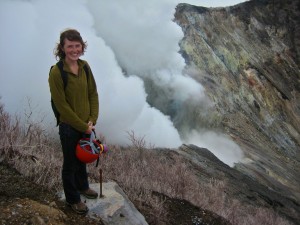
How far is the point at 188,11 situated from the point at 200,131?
61.5 feet

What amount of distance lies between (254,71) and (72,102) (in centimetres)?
3828

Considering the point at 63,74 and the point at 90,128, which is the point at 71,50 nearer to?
the point at 63,74

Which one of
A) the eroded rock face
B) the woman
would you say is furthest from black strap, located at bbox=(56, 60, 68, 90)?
the eroded rock face

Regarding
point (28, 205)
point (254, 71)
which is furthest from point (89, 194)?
point (254, 71)

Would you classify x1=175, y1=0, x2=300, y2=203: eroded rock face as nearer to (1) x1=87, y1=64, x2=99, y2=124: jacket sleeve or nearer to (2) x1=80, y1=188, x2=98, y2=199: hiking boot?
(2) x1=80, y1=188, x2=98, y2=199: hiking boot

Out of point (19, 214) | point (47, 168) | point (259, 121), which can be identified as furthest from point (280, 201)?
point (19, 214)

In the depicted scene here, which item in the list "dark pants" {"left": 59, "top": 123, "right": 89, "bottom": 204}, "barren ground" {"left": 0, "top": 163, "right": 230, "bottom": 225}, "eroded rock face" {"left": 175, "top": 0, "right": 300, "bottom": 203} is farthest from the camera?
"eroded rock face" {"left": 175, "top": 0, "right": 300, "bottom": 203}

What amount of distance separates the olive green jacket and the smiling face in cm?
8

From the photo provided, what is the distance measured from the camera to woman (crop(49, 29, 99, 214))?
4289mm

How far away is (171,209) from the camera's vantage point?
722 cm

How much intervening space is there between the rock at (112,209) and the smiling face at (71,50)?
1537 mm

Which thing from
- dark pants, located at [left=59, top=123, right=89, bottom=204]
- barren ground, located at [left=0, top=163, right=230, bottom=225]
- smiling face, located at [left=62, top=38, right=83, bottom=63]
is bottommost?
barren ground, located at [left=0, top=163, right=230, bottom=225]

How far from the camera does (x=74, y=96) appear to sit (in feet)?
14.4

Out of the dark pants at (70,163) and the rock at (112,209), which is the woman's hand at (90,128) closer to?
the dark pants at (70,163)
